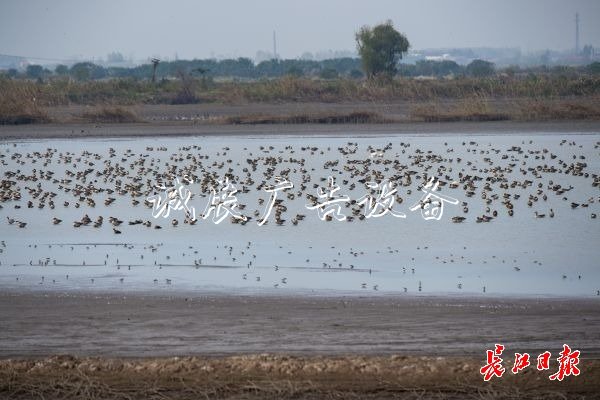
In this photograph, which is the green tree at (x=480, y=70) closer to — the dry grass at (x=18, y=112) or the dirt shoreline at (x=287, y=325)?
the dry grass at (x=18, y=112)

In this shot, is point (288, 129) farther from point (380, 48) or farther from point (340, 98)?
point (380, 48)

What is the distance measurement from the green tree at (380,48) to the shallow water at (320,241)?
64401 millimetres

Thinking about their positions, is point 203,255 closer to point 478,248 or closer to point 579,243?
point 478,248

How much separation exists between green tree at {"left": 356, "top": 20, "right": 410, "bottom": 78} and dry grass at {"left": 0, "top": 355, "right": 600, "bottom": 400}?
88.3 metres

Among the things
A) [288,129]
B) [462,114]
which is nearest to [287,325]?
[288,129]

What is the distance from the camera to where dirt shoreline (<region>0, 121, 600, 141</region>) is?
50438mm

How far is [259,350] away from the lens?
12500 millimetres

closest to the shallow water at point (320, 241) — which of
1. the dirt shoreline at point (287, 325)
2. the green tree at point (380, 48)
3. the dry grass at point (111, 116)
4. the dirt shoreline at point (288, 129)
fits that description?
the dirt shoreline at point (287, 325)

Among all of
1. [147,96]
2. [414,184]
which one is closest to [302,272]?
[414,184]

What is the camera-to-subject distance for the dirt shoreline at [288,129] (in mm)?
50438

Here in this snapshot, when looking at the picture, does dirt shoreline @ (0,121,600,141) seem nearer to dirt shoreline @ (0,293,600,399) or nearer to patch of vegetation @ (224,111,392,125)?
patch of vegetation @ (224,111,392,125)

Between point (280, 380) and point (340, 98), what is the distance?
62396mm

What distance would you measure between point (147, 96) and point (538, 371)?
6784 centimetres

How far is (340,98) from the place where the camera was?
7306 centimetres
